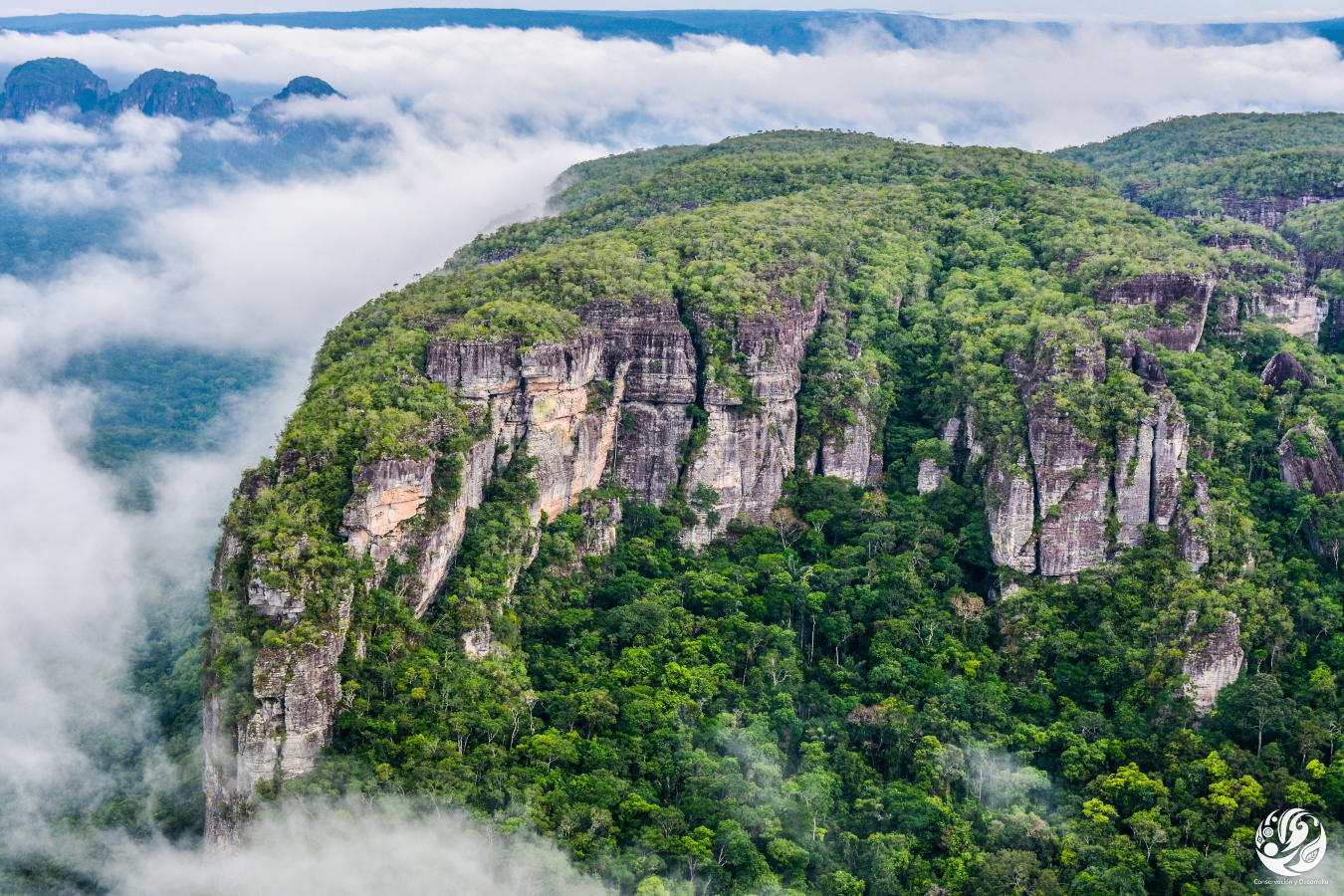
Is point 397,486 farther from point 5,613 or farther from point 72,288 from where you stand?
point 72,288

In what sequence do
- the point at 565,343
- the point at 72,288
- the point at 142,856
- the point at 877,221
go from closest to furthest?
1. the point at 142,856
2. the point at 565,343
3. the point at 877,221
4. the point at 72,288

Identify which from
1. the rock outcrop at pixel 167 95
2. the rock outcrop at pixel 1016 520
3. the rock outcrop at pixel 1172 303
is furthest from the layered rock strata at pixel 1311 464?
the rock outcrop at pixel 167 95

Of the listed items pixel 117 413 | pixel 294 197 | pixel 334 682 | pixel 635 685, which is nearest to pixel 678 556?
pixel 635 685

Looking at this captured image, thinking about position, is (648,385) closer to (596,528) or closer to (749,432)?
(749,432)

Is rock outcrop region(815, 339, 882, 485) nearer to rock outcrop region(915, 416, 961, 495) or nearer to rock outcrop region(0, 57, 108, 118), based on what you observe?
rock outcrop region(915, 416, 961, 495)

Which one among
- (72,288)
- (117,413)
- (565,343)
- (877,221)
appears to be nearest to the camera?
(565,343)

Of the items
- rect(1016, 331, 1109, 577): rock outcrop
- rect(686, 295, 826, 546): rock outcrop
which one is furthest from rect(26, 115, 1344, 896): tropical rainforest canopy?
rect(1016, 331, 1109, 577): rock outcrop
